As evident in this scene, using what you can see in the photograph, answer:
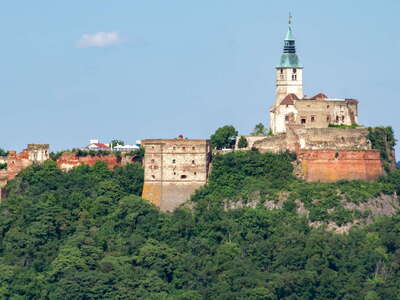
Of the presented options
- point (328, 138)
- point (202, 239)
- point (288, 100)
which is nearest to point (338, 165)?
point (328, 138)

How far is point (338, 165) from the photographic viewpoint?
433 ft

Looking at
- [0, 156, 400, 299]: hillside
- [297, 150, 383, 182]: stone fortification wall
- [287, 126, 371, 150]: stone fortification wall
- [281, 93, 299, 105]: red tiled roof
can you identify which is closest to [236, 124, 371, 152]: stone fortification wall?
[287, 126, 371, 150]: stone fortification wall

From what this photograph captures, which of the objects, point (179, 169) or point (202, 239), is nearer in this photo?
point (202, 239)

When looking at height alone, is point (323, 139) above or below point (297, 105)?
below

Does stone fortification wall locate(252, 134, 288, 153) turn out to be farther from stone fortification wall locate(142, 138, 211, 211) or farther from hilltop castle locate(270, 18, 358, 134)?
stone fortification wall locate(142, 138, 211, 211)

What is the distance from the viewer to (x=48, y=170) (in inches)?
5384

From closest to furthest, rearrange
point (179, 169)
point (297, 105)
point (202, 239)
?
point (202, 239)
point (179, 169)
point (297, 105)

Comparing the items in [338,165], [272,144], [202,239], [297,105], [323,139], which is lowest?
[202,239]

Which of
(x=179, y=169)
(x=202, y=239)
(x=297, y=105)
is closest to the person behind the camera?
(x=202, y=239)

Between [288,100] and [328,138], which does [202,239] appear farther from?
[288,100]

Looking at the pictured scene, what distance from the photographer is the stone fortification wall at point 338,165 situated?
13200 cm

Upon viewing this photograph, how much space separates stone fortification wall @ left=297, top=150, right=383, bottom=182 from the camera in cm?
13200

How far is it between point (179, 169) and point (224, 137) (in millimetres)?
5827

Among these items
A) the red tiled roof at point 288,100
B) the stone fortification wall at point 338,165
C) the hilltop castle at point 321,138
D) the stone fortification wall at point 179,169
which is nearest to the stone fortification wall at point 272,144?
the hilltop castle at point 321,138
